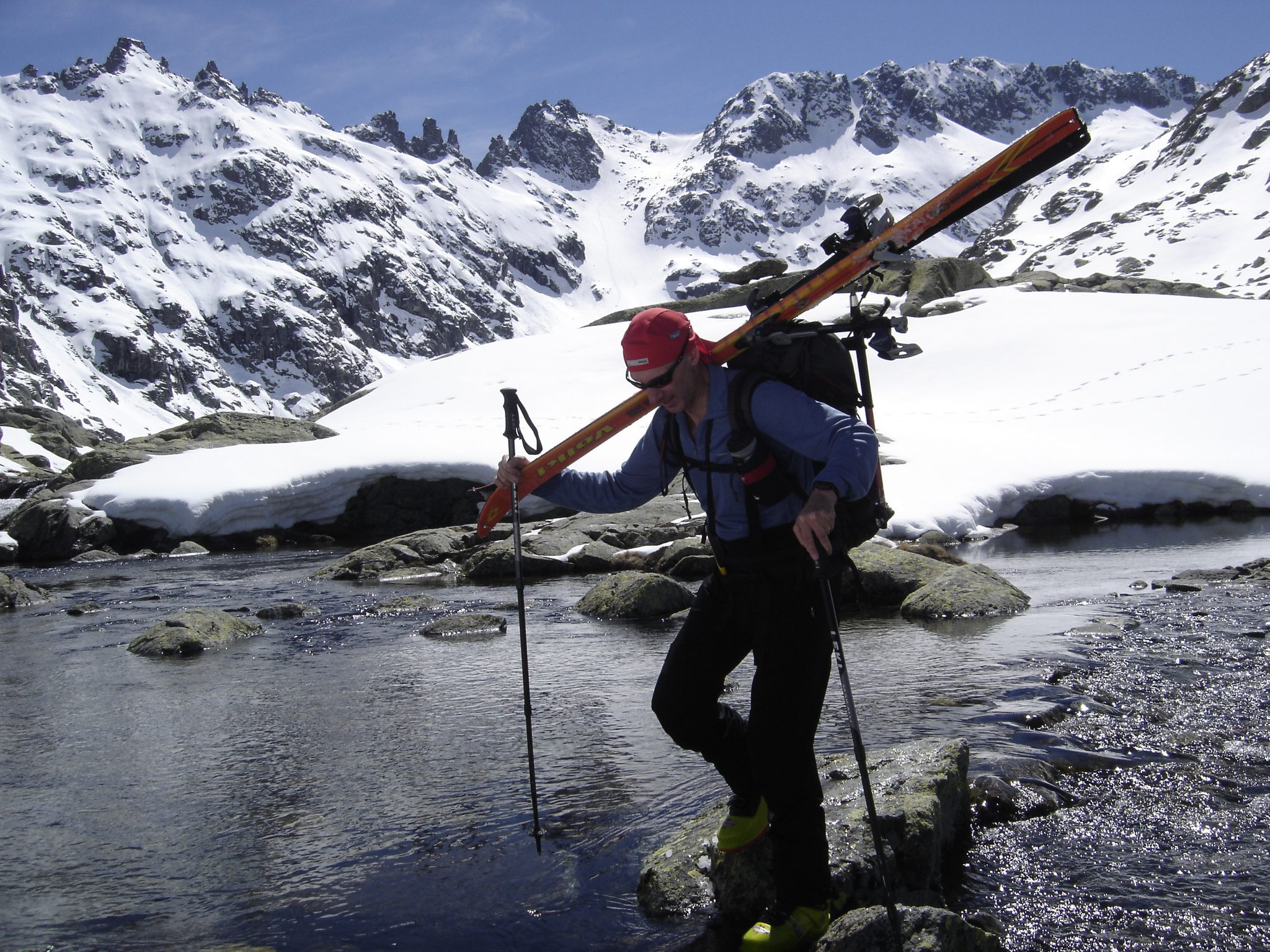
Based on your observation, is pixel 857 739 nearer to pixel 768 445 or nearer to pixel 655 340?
pixel 768 445

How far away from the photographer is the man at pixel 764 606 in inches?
159

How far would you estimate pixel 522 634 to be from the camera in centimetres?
573

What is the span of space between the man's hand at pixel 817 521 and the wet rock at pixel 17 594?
1577cm

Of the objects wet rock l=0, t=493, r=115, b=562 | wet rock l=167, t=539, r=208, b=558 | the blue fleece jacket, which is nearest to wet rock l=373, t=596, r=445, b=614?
the blue fleece jacket

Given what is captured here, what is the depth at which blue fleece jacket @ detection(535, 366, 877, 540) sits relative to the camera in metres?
3.92

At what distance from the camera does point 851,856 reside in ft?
14.9

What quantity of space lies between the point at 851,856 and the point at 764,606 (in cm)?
131

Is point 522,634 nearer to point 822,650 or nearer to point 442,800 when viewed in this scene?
point 442,800

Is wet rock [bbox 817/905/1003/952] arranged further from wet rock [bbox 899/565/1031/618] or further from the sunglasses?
wet rock [bbox 899/565/1031/618]

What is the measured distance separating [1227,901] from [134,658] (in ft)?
34.9

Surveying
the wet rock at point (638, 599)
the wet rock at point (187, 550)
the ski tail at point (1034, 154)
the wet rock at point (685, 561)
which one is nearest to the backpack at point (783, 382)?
→ the ski tail at point (1034, 154)

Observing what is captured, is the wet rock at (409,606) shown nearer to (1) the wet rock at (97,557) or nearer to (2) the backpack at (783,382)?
(2) the backpack at (783,382)

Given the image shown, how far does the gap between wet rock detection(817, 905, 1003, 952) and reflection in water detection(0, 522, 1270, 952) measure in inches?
27.0

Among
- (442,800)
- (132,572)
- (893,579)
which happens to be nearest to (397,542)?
(132,572)
